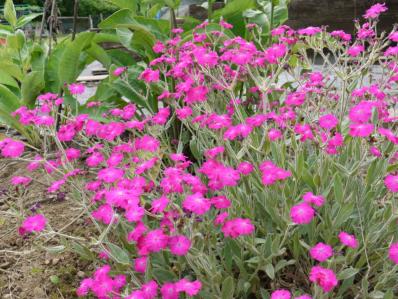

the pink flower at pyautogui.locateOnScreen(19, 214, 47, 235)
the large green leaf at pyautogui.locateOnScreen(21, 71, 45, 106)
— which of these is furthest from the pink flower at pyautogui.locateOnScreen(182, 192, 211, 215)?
the large green leaf at pyautogui.locateOnScreen(21, 71, 45, 106)

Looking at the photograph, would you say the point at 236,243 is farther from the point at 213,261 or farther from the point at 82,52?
the point at 82,52

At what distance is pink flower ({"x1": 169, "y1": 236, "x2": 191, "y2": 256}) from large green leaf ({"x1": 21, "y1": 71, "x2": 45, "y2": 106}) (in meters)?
1.96

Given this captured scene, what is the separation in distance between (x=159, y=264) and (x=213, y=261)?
0.31 m

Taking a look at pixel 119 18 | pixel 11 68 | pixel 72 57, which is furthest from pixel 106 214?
pixel 11 68

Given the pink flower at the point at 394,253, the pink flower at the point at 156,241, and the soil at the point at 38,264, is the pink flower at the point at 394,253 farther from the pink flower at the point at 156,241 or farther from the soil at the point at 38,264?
the soil at the point at 38,264

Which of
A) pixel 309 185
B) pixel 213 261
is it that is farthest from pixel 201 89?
pixel 213 261

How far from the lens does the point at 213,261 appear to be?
140cm

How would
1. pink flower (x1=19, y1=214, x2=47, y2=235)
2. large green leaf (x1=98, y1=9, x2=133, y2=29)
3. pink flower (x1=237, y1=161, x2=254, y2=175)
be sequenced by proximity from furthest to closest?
1. large green leaf (x1=98, y1=9, x2=133, y2=29)
2. pink flower (x1=237, y1=161, x2=254, y2=175)
3. pink flower (x1=19, y1=214, x2=47, y2=235)

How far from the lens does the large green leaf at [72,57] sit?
8.75 ft

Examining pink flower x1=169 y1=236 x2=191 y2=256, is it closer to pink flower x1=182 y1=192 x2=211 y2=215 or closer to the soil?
pink flower x1=182 y1=192 x2=211 y2=215

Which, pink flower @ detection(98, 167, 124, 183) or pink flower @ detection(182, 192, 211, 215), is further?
pink flower @ detection(98, 167, 124, 183)

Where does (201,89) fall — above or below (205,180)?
above

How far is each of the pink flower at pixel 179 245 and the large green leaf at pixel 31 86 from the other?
6.42 ft

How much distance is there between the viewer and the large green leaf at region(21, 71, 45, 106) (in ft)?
9.01
